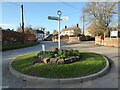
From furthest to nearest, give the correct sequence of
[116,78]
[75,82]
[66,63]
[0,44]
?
[0,44] → [66,63] → [116,78] → [75,82]

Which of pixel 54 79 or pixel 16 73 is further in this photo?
pixel 16 73

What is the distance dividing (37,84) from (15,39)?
14328 millimetres

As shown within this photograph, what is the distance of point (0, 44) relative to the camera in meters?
13.2

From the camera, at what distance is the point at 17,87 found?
3.21 metres

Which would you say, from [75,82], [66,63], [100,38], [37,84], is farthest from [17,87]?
[100,38]

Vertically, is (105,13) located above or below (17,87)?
above

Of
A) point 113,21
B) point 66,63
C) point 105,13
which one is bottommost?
point 66,63

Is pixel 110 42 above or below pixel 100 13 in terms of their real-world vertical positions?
below

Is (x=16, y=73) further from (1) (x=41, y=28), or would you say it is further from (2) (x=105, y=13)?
(1) (x=41, y=28)

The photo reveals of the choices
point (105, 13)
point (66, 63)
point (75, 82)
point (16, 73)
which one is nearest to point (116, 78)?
point (75, 82)

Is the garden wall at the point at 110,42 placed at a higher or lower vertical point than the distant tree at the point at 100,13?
lower

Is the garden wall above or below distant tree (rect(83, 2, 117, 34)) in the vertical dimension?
below

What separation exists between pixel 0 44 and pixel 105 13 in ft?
54.5

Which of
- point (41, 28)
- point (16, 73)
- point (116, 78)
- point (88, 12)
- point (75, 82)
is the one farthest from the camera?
point (41, 28)
